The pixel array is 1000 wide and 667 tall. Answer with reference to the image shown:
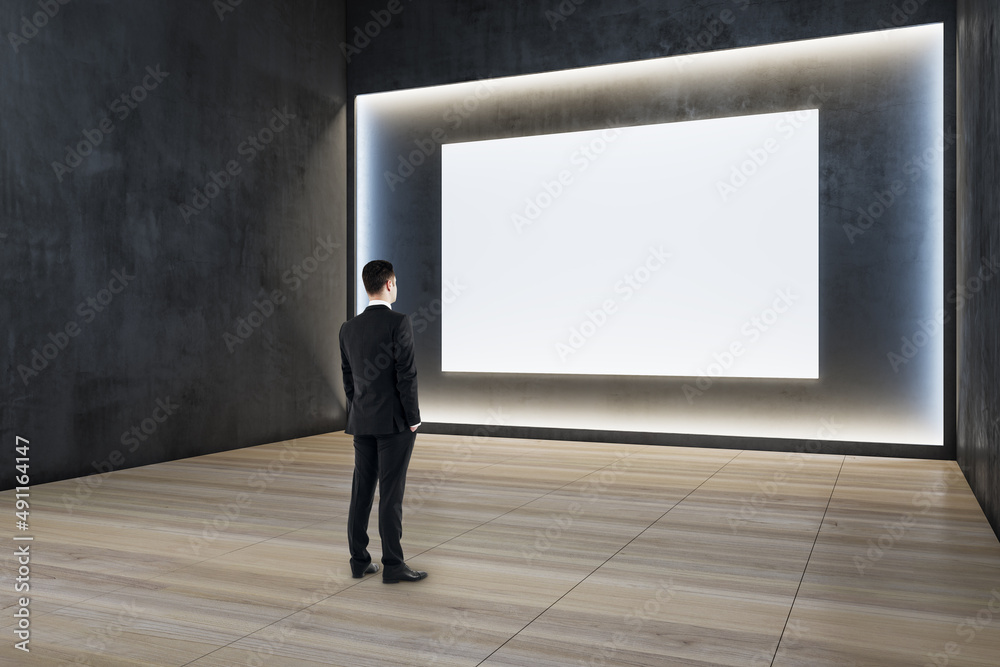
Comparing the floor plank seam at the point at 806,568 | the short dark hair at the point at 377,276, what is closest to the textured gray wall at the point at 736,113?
the floor plank seam at the point at 806,568

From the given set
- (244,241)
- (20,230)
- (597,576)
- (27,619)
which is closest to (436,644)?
(597,576)

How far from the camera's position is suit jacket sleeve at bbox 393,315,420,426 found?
3.44m

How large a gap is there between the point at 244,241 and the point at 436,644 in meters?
5.90

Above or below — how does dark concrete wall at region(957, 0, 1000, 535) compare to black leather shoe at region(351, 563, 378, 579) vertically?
above

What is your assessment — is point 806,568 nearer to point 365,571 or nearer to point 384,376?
point 365,571

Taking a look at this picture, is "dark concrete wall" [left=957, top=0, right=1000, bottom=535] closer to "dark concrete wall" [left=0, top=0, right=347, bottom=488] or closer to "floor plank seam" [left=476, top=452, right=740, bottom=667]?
"floor plank seam" [left=476, top=452, right=740, bottom=667]

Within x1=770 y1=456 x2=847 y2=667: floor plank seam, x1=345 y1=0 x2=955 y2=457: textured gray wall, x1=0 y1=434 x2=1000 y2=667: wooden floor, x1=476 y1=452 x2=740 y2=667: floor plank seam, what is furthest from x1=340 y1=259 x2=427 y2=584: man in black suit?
x1=345 y1=0 x2=955 y2=457: textured gray wall

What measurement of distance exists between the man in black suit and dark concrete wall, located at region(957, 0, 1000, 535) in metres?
3.22

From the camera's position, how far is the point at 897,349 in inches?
287

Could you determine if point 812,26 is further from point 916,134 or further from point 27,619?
point 27,619

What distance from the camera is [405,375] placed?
3438mm

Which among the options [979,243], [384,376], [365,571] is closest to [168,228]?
[384,376]

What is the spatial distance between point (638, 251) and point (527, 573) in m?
5.08

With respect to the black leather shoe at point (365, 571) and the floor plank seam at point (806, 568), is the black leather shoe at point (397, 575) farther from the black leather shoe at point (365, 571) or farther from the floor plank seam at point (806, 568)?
the floor plank seam at point (806, 568)
